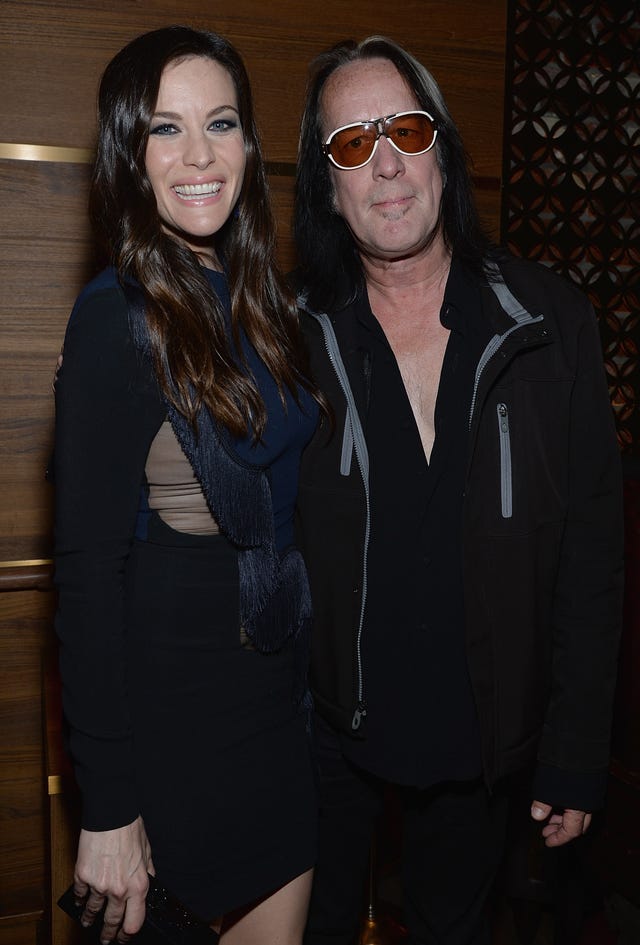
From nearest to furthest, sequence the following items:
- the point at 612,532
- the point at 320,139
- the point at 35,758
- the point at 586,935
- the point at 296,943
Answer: the point at 296,943
the point at 612,532
the point at 320,139
the point at 586,935
the point at 35,758

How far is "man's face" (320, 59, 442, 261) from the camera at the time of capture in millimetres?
1812

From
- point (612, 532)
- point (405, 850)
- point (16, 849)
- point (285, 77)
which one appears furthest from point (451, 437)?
point (16, 849)

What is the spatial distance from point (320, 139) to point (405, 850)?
168cm

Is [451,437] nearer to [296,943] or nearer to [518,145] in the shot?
[296,943]

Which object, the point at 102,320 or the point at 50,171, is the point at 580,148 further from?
the point at 102,320

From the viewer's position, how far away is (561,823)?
1.85 m

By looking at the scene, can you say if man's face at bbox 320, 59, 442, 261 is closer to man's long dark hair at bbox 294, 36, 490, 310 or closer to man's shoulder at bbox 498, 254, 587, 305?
man's long dark hair at bbox 294, 36, 490, 310

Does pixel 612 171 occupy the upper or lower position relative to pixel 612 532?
upper

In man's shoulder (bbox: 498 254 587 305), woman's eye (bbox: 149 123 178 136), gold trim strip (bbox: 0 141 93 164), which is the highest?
gold trim strip (bbox: 0 141 93 164)

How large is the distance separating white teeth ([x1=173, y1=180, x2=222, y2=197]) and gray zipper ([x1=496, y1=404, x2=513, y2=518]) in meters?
0.69

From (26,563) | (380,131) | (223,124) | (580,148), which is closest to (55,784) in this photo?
(26,563)

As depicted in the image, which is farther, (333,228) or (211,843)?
→ (333,228)

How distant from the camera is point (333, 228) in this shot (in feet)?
6.72

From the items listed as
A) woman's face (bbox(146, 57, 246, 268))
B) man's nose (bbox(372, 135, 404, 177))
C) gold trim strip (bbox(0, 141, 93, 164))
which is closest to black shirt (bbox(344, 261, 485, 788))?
man's nose (bbox(372, 135, 404, 177))
